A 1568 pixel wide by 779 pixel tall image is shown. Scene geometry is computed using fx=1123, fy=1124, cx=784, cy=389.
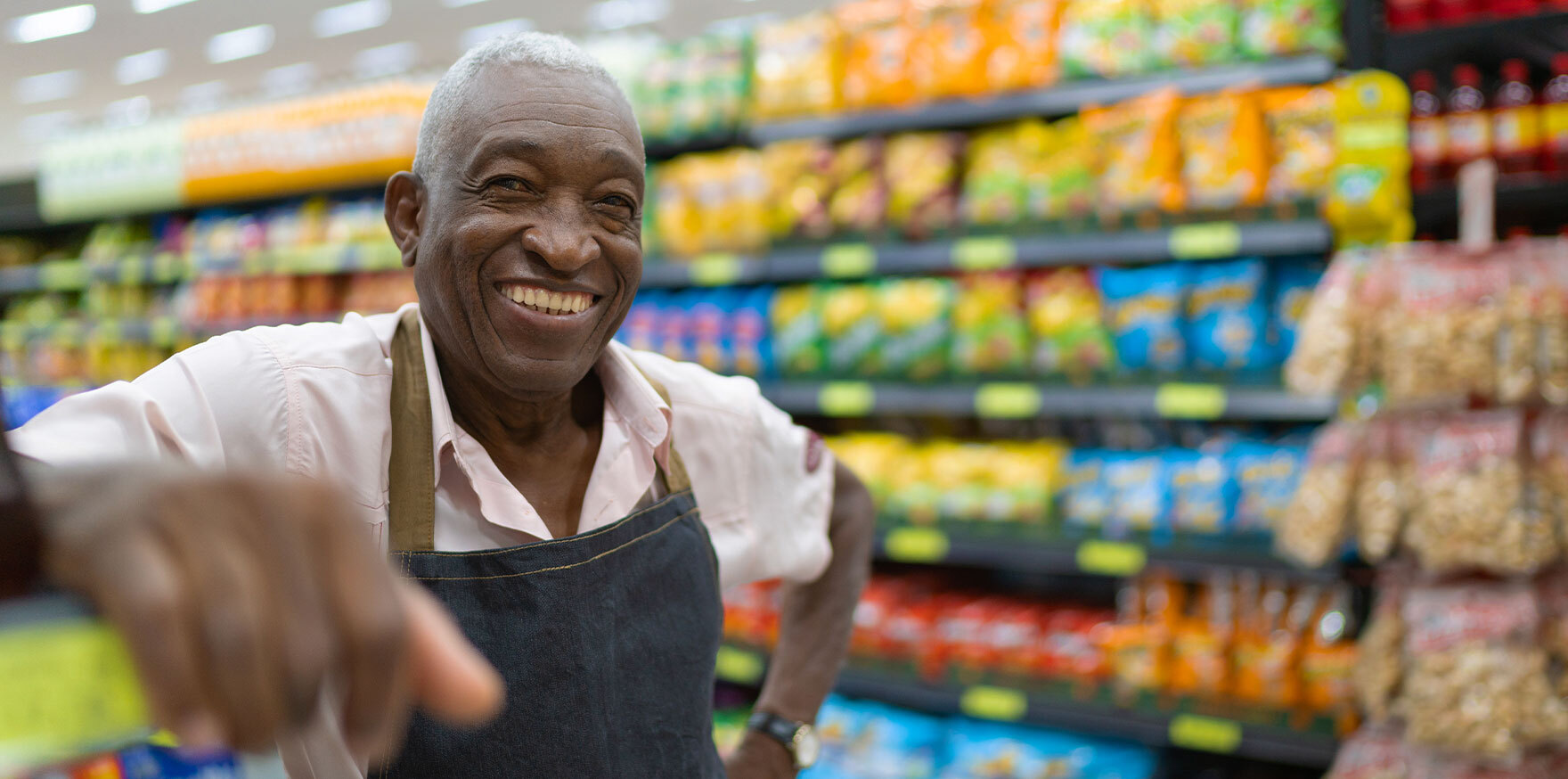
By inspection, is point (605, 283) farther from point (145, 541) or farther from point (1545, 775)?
point (1545, 775)

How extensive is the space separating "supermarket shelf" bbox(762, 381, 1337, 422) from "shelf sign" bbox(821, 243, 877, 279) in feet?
1.10

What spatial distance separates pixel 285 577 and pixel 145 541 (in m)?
0.04

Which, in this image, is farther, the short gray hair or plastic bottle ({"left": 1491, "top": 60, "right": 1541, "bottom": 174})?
plastic bottle ({"left": 1491, "top": 60, "right": 1541, "bottom": 174})

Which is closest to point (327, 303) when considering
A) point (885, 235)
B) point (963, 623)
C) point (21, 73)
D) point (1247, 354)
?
point (885, 235)

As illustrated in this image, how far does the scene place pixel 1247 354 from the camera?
2.80m

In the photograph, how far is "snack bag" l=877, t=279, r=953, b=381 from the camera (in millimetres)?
3213

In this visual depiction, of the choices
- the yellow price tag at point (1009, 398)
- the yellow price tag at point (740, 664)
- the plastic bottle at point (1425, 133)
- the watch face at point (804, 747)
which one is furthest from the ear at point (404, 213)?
the yellow price tag at point (740, 664)

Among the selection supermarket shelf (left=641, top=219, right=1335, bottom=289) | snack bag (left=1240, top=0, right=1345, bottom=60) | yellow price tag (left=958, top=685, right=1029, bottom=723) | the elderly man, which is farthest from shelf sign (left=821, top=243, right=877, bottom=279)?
the elderly man

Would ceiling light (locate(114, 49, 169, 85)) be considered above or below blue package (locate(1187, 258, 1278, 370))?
above

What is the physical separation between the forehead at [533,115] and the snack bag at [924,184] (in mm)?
2135

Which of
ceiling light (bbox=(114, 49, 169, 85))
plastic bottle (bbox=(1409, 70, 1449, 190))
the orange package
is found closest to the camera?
plastic bottle (bbox=(1409, 70, 1449, 190))

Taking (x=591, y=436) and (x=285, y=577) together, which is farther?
(x=591, y=436)

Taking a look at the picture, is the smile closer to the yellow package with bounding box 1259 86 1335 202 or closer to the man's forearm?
the man's forearm

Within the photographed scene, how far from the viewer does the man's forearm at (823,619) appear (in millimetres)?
1523
